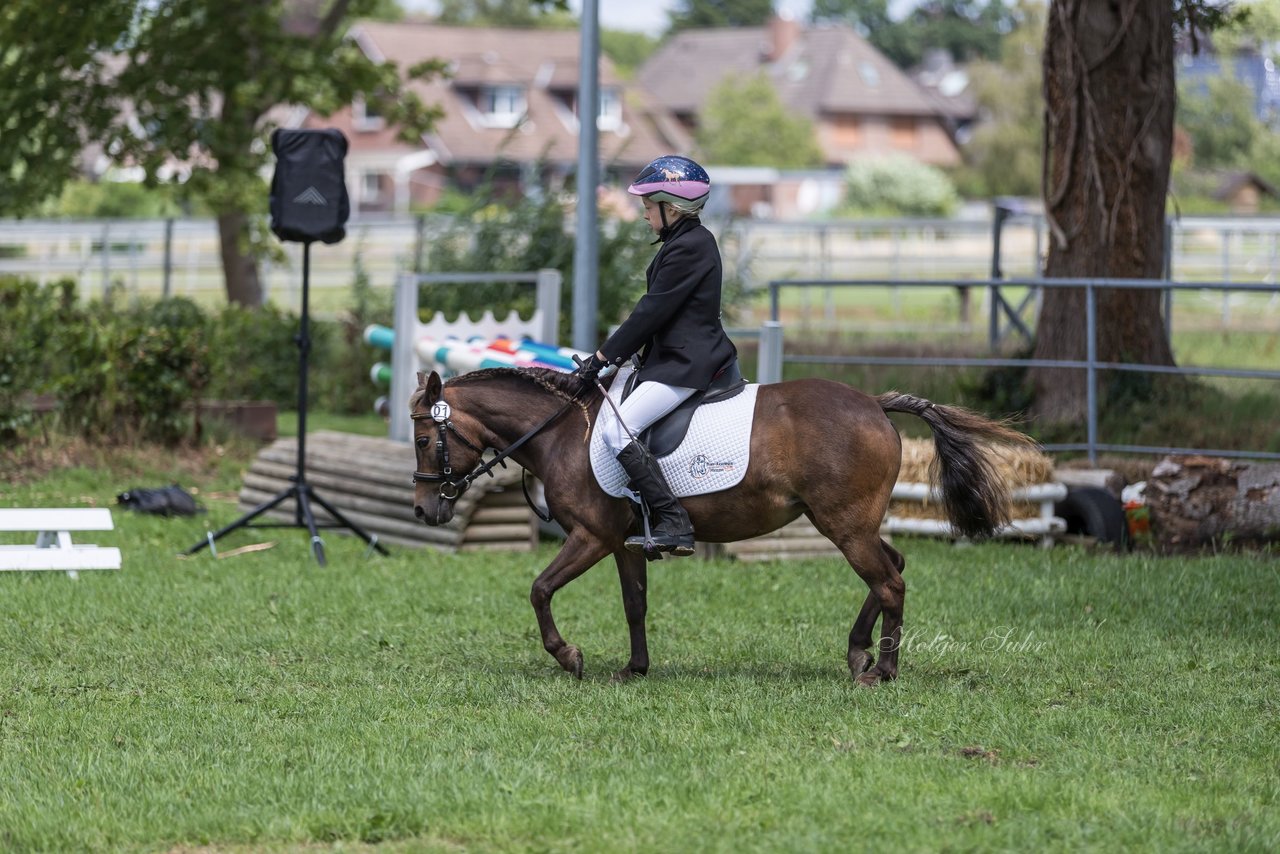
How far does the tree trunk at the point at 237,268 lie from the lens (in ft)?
67.8

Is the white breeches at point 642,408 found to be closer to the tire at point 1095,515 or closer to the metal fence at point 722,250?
the tire at point 1095,515

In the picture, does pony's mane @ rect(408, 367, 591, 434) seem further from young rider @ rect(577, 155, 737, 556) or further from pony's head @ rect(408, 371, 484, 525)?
young rider @ rect(577, 155, 737, 556)

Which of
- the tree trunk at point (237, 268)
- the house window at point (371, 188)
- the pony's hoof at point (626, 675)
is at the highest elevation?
the house window at point (371, 188)

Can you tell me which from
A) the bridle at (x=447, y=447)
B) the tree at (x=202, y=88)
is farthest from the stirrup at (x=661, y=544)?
the tree at (x=202, y=88)

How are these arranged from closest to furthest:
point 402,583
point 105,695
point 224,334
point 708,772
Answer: point 708,772
point 105,695
point 402,583
point 224,334

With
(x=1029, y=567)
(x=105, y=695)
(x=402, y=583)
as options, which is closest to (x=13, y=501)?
(x=402, y=583)

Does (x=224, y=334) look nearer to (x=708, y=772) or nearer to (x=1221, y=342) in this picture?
(x=708, y=772)

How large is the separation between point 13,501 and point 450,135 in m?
55.4

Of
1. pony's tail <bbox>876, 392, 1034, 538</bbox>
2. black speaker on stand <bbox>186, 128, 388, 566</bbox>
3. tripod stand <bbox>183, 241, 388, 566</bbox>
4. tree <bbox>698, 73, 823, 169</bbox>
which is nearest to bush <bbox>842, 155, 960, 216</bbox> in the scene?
tree <bbox>698, 73, 823, 169</bbox>

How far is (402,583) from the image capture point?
415 inches

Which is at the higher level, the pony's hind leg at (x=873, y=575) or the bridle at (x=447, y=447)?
the bridle at (x=447, y=447)

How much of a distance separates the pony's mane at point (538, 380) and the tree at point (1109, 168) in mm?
7337

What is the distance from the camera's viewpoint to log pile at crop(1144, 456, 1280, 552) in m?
11.6

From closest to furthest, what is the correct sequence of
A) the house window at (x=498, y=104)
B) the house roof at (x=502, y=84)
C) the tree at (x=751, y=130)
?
the house roof at (x=502, y=84)
the house window at (x=498, y=104)
the tree at (x=751, y=130)
